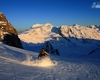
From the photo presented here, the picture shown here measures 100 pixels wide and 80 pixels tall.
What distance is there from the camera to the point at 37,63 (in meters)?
17.2

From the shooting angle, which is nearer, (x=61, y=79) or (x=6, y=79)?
(x=6, y=79)

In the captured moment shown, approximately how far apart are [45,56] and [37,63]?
55.1 inches

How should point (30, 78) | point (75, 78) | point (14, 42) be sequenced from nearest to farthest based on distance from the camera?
1. point (30, 78)
2. point (75, 78)
3. point (14, 42)

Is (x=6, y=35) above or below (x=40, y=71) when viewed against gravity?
Result: above

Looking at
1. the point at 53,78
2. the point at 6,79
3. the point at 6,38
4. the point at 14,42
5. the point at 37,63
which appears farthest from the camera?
the point at 14,42

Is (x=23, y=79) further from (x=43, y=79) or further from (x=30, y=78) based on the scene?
(x=43, y=79)

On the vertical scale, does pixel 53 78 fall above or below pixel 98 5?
below

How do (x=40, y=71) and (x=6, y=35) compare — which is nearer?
(x=40, y=71)

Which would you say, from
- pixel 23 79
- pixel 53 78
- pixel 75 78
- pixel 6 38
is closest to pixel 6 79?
pixel 23 79

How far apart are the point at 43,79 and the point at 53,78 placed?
95 cm

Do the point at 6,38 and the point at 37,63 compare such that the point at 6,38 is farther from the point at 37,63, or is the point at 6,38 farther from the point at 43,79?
the point at 43,79

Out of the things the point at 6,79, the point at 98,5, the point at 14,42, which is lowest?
the point at 14,42

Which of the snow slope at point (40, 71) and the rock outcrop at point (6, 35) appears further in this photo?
the rock outcrop at point (6, 35)

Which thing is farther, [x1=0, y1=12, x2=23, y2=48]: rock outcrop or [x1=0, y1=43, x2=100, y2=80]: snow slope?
[x1=0, y1=12, x2=23, y2=48]: rock outcrop
